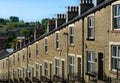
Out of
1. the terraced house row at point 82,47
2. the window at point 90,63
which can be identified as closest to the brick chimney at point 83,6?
the terraced house row at point 82,47

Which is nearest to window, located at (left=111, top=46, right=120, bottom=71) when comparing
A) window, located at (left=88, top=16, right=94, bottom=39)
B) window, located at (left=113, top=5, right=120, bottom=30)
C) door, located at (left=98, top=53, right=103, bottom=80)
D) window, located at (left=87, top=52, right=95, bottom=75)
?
window, located at (left=113, top=5, right=120, bottom=30)

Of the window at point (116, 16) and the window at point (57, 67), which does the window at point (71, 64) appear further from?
the window at point (116, 16)

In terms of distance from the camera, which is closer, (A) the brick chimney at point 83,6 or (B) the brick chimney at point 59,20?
(A) the brick chimney at point 83,6

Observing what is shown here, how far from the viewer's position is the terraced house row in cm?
2220

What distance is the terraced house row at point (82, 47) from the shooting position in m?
22.2

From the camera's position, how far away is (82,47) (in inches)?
1067

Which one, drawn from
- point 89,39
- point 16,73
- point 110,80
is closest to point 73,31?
point 89,39

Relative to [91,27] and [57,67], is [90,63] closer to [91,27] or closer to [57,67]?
[91,27]

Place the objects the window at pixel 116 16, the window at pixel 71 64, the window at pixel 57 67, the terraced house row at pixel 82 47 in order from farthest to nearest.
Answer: the window at pixel 57 67
the window at pixel 71 64
the terraced house row at pixel 82 47
the window at pixel 116 16

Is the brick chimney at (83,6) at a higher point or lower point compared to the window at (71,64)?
higher

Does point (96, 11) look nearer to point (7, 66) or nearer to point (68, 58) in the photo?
point (68, 58)

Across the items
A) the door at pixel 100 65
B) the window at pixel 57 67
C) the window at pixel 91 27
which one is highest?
the window at pixel 91 27

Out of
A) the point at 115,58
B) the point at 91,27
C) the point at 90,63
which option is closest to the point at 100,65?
the point at 90,63

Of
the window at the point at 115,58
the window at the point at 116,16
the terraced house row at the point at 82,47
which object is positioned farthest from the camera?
the terraced house row at the point at 82,47
